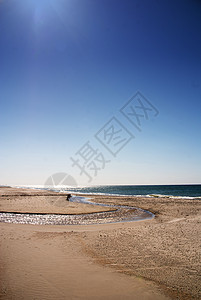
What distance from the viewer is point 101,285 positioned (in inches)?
255

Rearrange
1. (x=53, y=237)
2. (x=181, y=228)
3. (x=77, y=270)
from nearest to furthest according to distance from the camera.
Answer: (x=77, y=270) < (x=53, y=237) < (x=181, y=228)

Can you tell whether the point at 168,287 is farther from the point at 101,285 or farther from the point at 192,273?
the point at 101,285

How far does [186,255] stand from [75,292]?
213 inches

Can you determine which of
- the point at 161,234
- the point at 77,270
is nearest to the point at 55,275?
the point at 77,270

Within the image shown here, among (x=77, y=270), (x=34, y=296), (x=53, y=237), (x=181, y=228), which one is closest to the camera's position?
(x=34, y=296)

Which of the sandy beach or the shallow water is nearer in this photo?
the sandy beach

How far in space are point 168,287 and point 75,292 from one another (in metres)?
2.86

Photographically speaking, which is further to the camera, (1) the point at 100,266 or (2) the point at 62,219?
(2) the point at 62,219

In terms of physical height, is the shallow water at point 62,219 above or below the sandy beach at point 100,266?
below

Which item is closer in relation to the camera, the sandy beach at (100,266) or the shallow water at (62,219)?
the sandy beach at (100,266)

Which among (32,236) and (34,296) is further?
(32,236)

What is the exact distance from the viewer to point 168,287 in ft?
20.9

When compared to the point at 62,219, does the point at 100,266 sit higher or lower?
higher

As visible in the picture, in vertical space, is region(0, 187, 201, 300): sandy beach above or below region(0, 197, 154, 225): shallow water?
above
